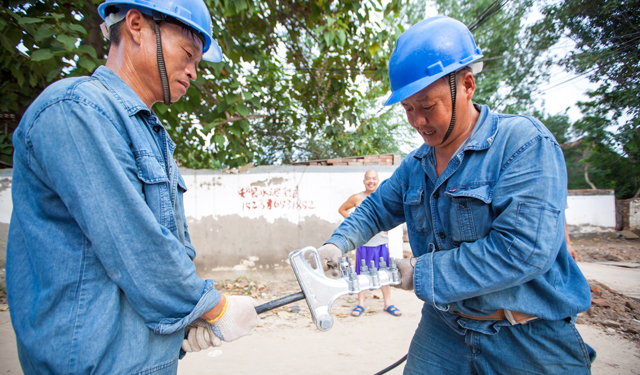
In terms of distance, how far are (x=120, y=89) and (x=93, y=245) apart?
1.78ft

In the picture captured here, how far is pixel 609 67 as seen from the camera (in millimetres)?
10164

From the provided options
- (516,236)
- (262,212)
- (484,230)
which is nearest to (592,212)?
(262,212)

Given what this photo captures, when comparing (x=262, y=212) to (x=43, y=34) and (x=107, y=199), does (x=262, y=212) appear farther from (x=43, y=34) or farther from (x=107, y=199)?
(x=107, y=199)

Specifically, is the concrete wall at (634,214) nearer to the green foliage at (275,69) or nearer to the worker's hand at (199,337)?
the green foliage at (275,69)

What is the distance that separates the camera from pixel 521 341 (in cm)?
131

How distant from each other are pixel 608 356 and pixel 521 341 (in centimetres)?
278

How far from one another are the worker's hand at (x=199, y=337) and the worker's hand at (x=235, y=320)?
27mm

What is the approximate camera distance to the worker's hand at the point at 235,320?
123 centimetres

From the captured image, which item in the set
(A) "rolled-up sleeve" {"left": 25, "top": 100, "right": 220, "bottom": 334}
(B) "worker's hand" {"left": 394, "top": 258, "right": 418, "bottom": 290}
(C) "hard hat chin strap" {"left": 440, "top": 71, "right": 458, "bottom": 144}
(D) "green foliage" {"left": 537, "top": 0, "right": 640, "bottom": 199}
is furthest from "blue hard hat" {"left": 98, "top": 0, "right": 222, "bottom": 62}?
(D) "green foliage" {"left": 537, "top": 0, "right": 640, "bottom": 199}

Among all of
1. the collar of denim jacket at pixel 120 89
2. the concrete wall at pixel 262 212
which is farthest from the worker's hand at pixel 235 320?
the concrete wall at pixel 262 212

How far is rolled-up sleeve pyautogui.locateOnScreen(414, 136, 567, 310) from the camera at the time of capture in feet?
3.69

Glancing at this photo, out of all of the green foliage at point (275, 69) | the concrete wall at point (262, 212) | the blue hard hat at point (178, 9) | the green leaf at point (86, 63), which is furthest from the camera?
the concrete wall at point (262, 212)

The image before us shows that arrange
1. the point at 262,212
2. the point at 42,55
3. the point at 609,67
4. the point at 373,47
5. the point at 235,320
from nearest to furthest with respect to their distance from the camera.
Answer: the point at 235,320 < the point at 42,55 < the point at 373,47 < the point at 262,212 < the point at 609,67

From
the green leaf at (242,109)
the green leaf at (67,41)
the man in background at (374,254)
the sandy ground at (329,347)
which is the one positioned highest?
the green leaf at (67,41)
